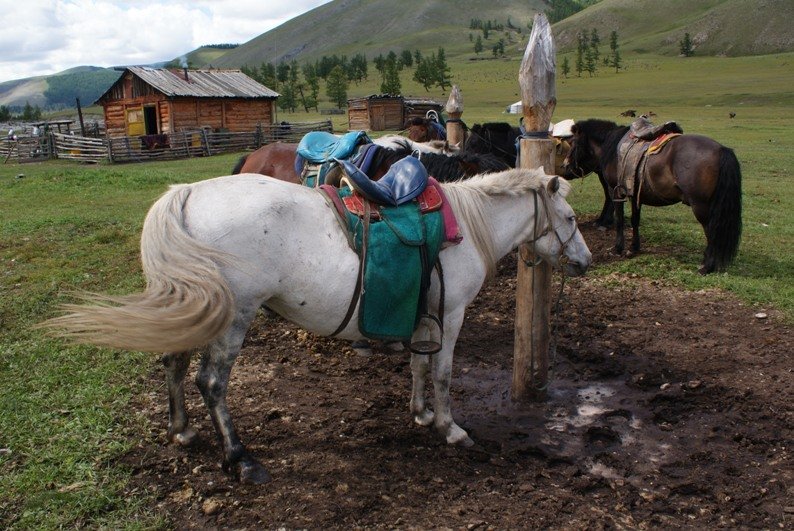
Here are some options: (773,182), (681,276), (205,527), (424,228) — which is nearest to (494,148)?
(681,276)

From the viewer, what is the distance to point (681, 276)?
7223 mm

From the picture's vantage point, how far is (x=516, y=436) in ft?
13.9

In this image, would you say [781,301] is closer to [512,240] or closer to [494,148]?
[512,240]

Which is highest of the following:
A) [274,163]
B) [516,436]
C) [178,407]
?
[274,163]

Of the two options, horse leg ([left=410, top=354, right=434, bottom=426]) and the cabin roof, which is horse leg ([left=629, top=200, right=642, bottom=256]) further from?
the cabin roof

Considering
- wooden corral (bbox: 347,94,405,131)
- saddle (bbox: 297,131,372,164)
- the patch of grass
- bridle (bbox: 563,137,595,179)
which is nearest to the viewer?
the patch of grass

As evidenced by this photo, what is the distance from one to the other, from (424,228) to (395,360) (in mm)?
2068

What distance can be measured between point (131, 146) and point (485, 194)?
2421 centimetres

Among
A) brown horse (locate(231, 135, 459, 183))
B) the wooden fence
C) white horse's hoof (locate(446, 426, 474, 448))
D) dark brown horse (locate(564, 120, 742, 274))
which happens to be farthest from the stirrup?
the wooden fence

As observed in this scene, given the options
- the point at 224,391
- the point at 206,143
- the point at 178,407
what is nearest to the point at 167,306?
the point at 224,391

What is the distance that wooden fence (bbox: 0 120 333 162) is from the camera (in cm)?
2416

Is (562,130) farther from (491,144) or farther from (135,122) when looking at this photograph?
(135,122)

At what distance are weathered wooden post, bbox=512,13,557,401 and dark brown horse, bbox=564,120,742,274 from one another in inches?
149

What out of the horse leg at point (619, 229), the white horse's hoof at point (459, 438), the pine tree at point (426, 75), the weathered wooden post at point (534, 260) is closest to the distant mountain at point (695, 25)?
the pine tree at point (426, 75)
